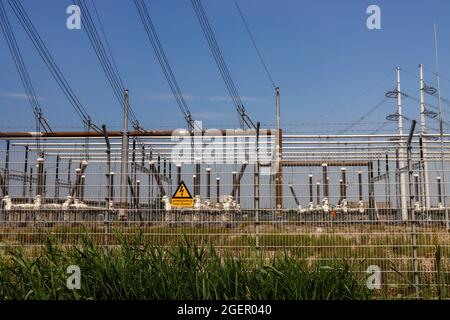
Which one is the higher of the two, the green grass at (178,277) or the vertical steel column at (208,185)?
the vertical steel column at (208,185)

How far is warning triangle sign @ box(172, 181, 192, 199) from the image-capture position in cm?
843

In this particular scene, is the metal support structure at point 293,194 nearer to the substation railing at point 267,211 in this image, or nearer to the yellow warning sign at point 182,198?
→ the substation railing at point 267,211

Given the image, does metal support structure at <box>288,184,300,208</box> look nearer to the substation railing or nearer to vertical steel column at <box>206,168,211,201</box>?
the substation railing

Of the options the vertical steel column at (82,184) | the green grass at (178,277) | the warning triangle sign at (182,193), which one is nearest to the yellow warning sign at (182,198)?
the warning triangle sign at (182,193)

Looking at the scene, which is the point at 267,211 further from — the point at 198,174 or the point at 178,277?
the point at 178,277

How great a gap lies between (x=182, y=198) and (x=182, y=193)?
84mm

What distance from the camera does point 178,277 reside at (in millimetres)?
5020

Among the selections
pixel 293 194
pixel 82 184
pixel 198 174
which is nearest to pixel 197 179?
pixel 198 174

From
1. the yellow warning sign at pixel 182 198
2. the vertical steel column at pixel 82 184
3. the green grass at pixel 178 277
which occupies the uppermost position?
the vertical steel column at pixel 82 184

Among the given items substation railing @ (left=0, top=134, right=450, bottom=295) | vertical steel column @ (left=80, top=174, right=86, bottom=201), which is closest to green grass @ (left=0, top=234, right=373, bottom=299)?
substation railing @ (left=0, top=134, right=450, bottom=295)

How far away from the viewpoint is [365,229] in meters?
7.88

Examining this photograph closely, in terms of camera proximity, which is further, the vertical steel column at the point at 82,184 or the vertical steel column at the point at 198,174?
the vertical steel column at the point at 82,184

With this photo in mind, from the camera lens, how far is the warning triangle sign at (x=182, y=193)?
8.43 metres
